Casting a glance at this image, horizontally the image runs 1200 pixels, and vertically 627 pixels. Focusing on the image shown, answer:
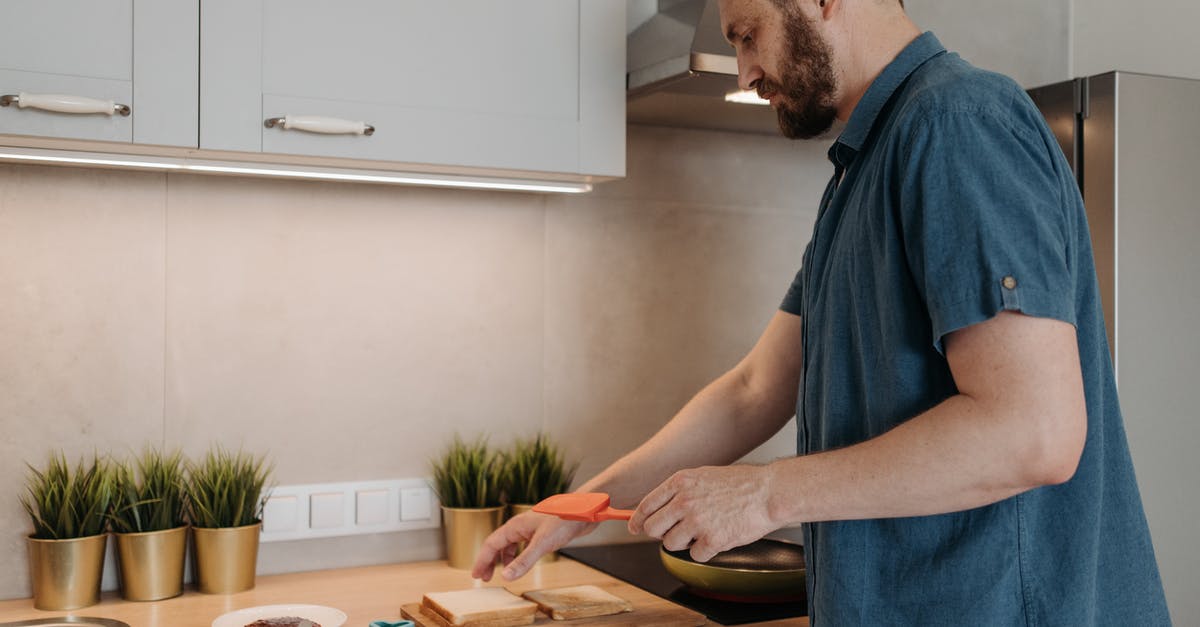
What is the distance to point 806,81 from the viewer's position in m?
1.20

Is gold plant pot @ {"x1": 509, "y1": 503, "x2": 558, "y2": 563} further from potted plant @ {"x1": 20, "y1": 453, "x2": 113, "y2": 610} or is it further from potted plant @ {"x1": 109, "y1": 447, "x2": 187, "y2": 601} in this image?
potted plant @ {"x1": 20, "y1": 453, "x2": 113, "y2": 610}

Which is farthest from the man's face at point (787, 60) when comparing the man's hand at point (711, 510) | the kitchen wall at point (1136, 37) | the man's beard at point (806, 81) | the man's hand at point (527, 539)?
the kitchen wall at point (1136, 37)

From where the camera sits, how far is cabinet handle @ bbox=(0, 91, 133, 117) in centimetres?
126

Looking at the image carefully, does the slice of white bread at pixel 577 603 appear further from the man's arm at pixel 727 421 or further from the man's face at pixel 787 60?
the man's face at pixel 787 60

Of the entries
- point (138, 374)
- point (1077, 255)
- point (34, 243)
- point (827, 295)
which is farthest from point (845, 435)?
point (34, 243)

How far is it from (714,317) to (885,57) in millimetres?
945

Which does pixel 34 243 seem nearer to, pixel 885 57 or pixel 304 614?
pixel 304 614

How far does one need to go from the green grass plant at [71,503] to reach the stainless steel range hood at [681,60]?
0.96 m

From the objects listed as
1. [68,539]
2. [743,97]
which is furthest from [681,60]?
[68,539]

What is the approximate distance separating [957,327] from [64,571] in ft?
4.06

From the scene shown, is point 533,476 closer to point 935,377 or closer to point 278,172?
point 278,172

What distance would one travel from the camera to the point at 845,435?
112 cm

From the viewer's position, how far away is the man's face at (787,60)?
118 centimetres

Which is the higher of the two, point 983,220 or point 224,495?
point 983,220
